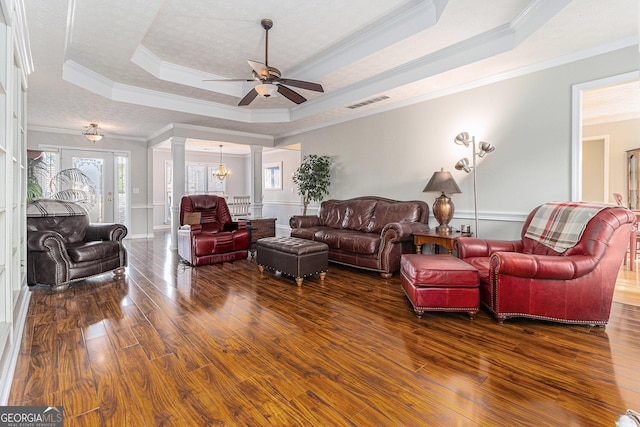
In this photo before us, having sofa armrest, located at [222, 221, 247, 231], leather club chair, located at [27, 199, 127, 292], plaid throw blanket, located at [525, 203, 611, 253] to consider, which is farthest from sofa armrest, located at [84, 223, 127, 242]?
plaid throw blanket, located at [525, 203, 611, 253]

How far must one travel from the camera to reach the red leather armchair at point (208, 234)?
4754 mm

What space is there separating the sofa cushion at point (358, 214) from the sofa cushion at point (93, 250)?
337cm

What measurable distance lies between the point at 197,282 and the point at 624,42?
17.0ft

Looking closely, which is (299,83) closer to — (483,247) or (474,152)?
(474,152)

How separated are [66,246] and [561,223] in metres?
5.39

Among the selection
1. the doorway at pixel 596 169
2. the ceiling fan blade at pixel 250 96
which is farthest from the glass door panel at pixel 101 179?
the doorway at pixel 596 169

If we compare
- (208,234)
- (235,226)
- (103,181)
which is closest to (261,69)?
(208,234)

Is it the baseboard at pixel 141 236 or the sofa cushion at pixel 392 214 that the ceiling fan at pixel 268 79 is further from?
the baseboard at pixel 141 236

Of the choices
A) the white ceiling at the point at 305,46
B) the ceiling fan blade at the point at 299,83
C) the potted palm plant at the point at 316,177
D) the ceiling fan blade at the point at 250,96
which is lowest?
the potted palm plant at the point at 316,177

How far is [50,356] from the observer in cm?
209

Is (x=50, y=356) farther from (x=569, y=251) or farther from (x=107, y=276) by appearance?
(x=569, y=251)

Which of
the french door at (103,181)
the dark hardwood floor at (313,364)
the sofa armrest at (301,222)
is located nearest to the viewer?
the dark hardwood floor at (313,364)

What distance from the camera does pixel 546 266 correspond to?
2.47 m

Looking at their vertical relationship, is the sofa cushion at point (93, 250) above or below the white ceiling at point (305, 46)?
below
